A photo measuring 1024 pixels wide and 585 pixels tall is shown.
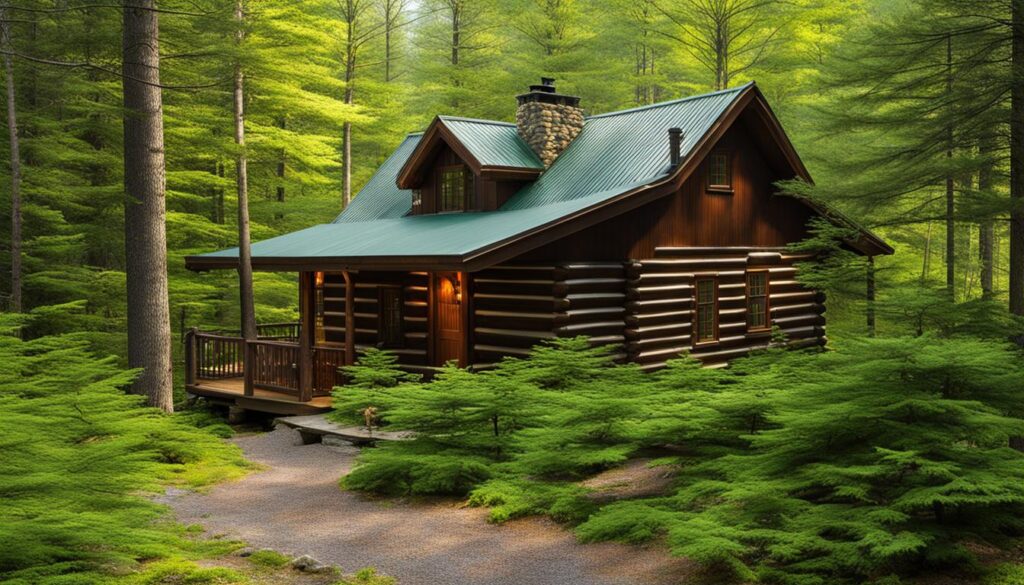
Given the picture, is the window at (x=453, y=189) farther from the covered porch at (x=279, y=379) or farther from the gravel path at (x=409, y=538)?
the gravel path at (x=409, y=538)

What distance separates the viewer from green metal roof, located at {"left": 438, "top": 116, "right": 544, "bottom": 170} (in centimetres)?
1933

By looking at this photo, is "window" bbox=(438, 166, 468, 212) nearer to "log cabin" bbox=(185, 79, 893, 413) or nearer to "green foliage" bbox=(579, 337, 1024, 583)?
"log cabin" bbox=(185, 79, 893, 413)

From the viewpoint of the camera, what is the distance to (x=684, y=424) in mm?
8898

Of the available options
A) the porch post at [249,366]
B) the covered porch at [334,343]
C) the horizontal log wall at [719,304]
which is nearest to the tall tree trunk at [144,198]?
the covered porch at [334,343]

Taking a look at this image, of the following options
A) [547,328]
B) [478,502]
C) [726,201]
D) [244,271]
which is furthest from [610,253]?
[244,271]

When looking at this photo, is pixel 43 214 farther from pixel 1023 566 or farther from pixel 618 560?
pixel 1023 566

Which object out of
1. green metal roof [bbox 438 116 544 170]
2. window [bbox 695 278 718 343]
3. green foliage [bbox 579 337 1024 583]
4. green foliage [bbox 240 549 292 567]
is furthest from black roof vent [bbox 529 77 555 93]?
green foliage [bbox 240 549 292 567]

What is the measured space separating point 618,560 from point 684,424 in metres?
1.85

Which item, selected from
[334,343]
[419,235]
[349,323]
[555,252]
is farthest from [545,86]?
[334,343]

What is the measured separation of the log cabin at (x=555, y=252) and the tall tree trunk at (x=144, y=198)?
2.92 metres

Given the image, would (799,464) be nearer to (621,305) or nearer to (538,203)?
(621,305)

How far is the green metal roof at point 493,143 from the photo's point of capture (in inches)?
761

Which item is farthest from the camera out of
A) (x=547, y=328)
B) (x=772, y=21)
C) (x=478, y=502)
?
(x=772, y=21)

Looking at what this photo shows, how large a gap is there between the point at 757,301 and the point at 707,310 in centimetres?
198
